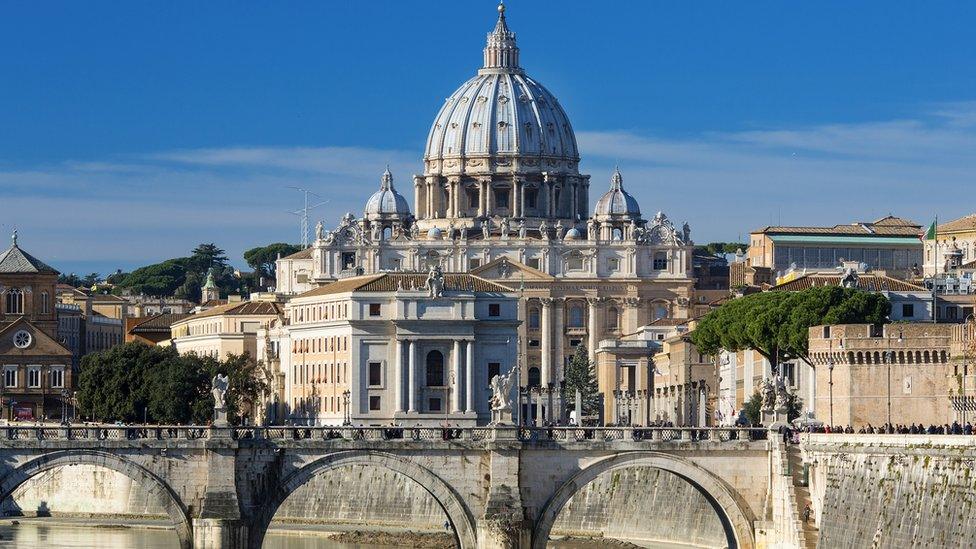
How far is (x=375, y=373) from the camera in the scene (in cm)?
13488

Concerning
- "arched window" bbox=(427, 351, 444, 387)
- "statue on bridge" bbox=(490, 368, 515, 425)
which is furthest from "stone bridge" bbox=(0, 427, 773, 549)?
"arched window" bbox=(427, 351, 444, 387)

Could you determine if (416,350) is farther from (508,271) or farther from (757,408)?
(508,271)

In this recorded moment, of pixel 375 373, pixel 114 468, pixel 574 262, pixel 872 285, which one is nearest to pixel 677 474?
pixel 114 468

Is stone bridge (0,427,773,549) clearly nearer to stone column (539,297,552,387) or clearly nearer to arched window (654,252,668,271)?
stone column (539,297,552,387)

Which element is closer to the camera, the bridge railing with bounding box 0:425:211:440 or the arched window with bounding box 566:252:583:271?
the bridge railing with bounding box 0:425:211:440

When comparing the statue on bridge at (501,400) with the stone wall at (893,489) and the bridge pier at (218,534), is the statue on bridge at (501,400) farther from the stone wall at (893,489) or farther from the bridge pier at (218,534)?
the stone wall at (893,489)

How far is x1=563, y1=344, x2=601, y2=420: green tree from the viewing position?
154250mm

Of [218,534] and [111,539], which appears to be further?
[111,539]

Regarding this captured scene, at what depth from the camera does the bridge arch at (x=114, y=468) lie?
74375 millimetres

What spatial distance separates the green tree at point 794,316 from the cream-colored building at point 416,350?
22218 mm

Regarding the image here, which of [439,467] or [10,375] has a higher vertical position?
[10,375]

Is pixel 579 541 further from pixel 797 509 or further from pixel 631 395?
pixel 631 395

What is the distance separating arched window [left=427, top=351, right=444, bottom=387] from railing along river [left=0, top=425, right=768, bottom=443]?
56.0m

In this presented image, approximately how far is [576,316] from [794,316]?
9069cm
